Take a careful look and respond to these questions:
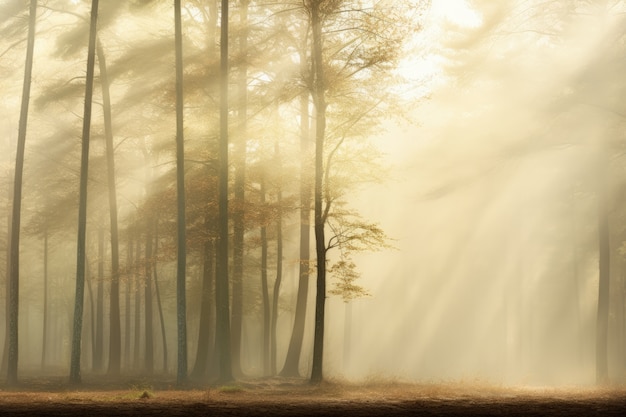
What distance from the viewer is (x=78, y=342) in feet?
74.1

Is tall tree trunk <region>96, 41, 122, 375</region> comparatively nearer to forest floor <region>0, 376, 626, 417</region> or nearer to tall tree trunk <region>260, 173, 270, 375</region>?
tall tree trunk <region>260, 173, 270, 375</region>

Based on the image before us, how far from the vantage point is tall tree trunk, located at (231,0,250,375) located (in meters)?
23.7

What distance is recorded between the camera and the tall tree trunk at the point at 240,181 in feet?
77.7

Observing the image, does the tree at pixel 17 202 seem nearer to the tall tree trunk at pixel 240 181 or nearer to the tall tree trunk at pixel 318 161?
the tall tree trunk at pixel 240 181

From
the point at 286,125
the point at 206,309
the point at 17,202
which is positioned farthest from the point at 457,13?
the point at 17,202

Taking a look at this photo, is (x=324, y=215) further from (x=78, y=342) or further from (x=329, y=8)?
(x=78, y=342)

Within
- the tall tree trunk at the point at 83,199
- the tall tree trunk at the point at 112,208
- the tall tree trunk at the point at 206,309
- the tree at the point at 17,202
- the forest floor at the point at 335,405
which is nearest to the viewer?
the forest floor at the point at 335,405

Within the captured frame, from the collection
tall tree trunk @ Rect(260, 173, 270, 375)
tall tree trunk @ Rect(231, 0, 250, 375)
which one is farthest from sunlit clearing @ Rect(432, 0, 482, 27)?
tall tree trunk @ Rect(260, 173, 270, 375)

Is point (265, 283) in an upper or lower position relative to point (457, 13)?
lower

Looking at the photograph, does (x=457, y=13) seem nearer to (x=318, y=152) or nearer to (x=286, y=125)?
(x=286, y=125)

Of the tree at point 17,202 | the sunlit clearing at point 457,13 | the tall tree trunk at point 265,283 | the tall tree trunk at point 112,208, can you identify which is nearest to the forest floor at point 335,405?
the tree at point 17,202

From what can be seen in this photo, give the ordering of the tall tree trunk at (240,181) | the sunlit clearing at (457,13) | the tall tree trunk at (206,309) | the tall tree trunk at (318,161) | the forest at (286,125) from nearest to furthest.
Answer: the tall tree trunk at (318,161) → the forest at (286,125) → the tall tree trunk at (240,181) → the sunlit clearing at (457,13) → the tall tree trunk at (206,309)

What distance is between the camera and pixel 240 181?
2494 cm

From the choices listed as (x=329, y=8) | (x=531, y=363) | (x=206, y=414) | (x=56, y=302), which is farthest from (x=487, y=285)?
(x=206, y=414)
